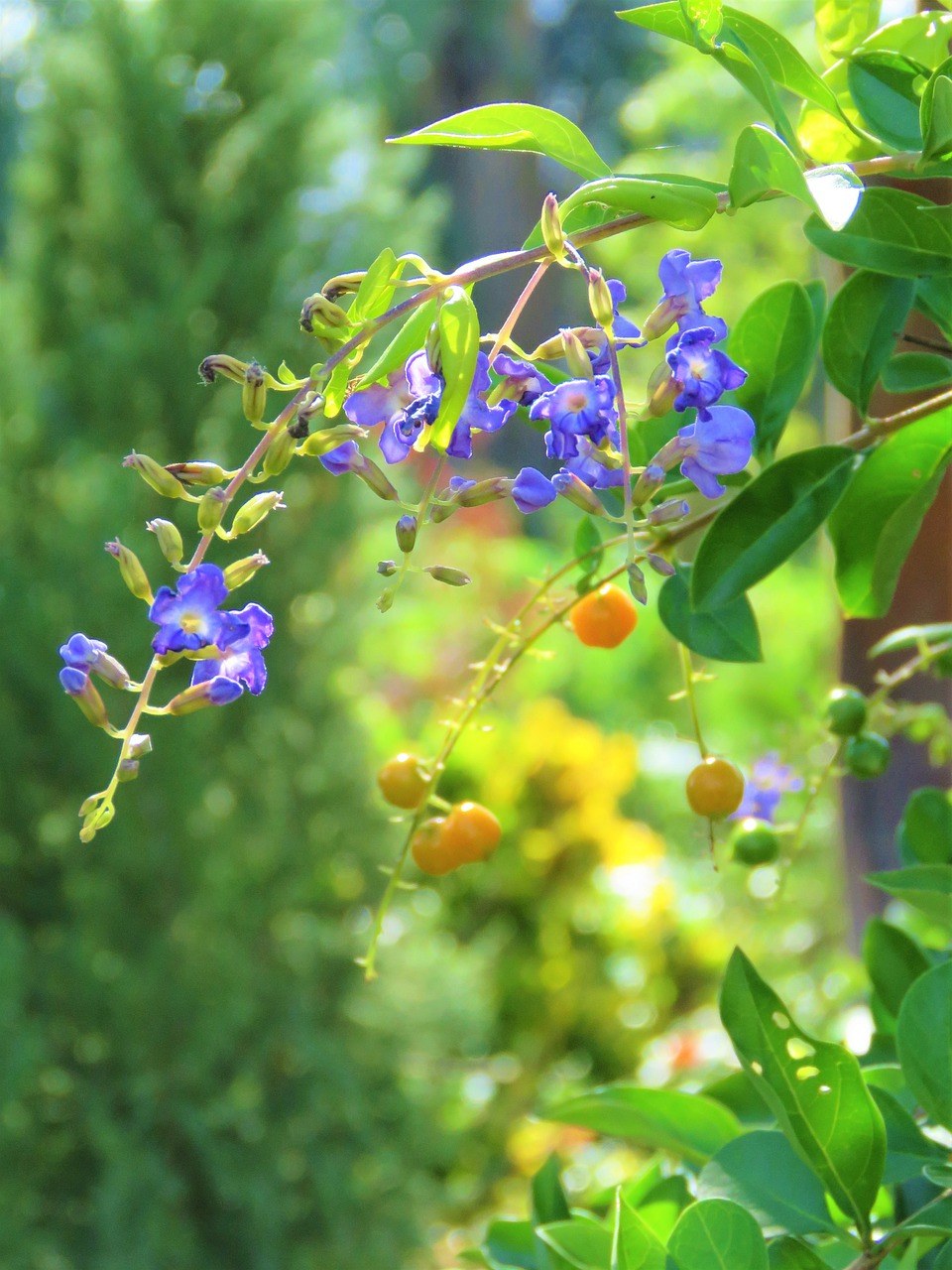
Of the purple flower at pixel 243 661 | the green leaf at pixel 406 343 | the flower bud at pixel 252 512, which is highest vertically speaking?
the green leaf at pixel 406 343

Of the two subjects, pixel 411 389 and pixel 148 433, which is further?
pixel 148 433

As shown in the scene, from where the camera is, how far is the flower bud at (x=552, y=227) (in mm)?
305

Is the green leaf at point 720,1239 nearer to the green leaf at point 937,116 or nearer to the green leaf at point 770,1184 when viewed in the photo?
the green leaf at point 770,1184

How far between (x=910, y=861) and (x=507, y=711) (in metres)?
2.79

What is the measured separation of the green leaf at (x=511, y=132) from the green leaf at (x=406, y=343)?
0.13 ft

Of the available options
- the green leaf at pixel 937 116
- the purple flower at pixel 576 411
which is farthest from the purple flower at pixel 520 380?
the green leaf at pixel 937 116

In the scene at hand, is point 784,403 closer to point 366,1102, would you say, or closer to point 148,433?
point 148,433

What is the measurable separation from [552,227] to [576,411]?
5 centimetres

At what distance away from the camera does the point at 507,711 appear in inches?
132

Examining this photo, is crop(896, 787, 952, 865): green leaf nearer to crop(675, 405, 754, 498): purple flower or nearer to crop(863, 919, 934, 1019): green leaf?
crop(863, 919, 934, 1019): green leaf

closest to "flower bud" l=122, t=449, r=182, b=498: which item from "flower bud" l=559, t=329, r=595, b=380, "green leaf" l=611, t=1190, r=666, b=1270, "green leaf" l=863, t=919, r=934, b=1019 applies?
"flower bud" l=559, t=329, r=595, b=380

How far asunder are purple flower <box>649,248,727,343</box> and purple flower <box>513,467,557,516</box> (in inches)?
2.1

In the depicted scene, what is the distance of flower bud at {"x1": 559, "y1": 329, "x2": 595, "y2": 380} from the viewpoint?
1.07 feet

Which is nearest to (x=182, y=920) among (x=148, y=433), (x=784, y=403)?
(x=148, y=433)
